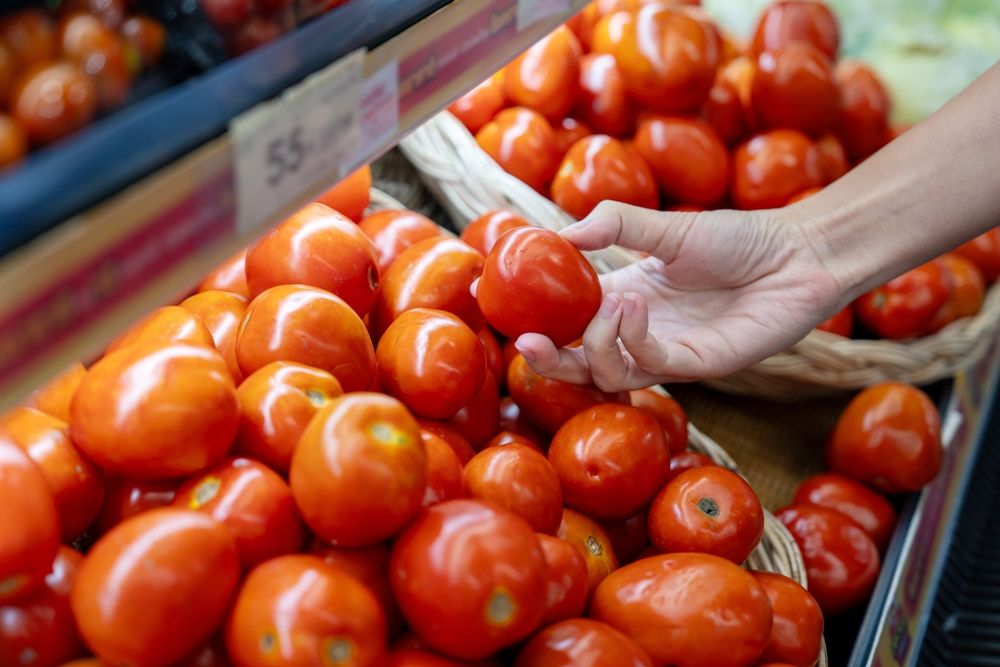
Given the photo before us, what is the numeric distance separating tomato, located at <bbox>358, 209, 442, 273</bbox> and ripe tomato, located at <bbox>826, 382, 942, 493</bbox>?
2.96 ft

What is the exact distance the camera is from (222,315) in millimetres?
1322

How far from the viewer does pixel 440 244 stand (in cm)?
149

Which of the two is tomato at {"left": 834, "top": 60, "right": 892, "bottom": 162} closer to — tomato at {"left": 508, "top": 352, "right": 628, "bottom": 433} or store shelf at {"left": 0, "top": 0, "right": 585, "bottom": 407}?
tomato at {"left": 508, "top": 352, "right": 628, "bottom": 433}

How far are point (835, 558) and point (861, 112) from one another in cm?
137

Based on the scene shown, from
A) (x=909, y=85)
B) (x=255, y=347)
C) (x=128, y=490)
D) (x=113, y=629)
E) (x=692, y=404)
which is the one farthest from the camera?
(x=909, y=85)

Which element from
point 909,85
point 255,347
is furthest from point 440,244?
point 909,85

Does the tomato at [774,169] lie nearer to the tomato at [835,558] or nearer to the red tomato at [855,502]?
the red tomato at [855,502]

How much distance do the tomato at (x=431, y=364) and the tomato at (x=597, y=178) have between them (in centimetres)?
76

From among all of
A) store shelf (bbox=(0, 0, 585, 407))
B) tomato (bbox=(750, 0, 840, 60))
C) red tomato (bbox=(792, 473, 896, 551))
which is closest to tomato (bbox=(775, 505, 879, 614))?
red tomato (bbox=(792, 473, 896, 551))

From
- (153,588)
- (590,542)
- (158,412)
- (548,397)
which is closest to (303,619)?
(153,588)

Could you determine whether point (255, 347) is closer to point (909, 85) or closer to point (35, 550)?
point (35, 550)

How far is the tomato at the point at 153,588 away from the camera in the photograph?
2.78 ft

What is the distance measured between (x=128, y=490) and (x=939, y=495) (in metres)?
1.59

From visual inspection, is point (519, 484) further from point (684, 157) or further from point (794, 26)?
point (794, 26)
